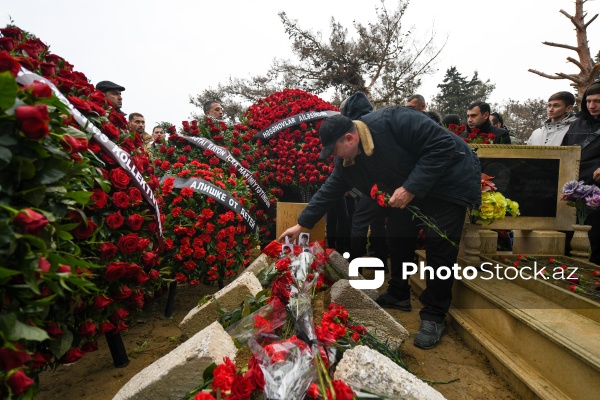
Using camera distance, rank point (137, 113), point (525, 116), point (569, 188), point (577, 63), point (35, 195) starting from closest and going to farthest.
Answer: point (35, 195) < point (569, 188) < point (137, 113) < point (577, 63) < point (525, 116)

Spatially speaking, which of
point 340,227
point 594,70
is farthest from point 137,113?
point 594,70

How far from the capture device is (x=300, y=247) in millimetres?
2691

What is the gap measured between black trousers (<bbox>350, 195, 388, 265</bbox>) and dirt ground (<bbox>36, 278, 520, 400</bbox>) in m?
1.13

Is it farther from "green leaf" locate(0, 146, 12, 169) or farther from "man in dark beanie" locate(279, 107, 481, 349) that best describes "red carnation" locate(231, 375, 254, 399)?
"man in dark beanie" locate(279, 107, 481, 349)

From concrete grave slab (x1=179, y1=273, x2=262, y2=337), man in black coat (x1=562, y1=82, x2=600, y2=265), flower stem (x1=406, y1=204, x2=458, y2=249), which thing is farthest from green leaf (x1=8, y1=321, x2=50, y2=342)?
man in black coat (x1=562, y1=82, x2=600, y2=265)

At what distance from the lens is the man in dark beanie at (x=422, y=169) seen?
2.67m

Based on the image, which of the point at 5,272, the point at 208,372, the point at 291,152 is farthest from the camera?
the point at 291,152

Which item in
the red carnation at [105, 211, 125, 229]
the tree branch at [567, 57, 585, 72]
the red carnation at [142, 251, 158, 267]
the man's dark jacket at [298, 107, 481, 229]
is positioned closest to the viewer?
the red carnation at [105, 211, 125, 229]

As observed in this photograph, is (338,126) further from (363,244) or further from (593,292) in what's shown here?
(593,292)

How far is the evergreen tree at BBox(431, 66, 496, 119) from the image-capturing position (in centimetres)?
3106

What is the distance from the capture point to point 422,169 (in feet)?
8.66

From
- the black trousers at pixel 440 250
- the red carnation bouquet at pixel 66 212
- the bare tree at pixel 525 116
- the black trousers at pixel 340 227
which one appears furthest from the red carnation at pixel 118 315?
the bare tree at pixel 525 116

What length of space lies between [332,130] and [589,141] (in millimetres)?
3109

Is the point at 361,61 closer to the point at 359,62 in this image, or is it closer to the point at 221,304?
the point at 359,62
